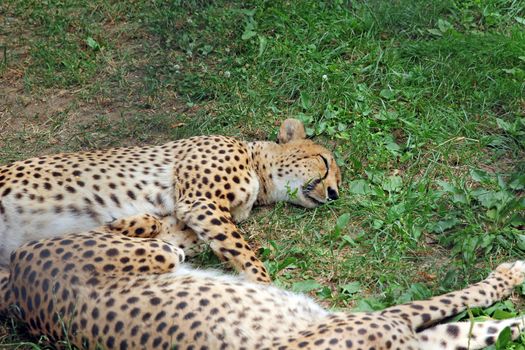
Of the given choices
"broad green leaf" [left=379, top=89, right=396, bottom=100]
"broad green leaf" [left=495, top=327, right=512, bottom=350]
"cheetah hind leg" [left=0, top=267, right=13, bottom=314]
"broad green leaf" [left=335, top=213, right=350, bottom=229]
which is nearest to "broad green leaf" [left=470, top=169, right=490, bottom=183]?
"broad green leaf" [left=335, top=213, right=350, bottom=229]

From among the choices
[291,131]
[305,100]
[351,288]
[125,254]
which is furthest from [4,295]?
[305,100]

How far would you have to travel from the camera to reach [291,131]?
592 cm

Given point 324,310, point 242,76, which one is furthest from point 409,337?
point 242,76

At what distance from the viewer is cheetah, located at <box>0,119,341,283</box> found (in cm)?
516

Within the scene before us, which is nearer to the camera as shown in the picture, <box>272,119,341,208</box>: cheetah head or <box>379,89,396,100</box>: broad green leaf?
<box>272,119,341,208</box>: cheetah head

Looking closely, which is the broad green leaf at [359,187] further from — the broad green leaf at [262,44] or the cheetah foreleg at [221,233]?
the broad green leaf at [262,44]

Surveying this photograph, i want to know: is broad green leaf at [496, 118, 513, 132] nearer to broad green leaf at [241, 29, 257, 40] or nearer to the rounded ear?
the rounded ear

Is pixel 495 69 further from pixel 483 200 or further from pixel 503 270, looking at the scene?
pixel 503 270

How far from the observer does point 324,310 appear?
4.47 meters

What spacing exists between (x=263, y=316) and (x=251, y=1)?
3.72 meters

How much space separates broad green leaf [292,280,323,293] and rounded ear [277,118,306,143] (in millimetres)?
1373

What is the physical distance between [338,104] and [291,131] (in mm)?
549

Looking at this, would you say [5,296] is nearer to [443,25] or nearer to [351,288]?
[351,288]

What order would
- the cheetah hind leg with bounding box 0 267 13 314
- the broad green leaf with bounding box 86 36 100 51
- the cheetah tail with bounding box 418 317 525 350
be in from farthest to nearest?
1. the broad green leaf with bounding box 86 36 100 51
2. the cheetah hind leg with bounding box 0 267 13 314
3. the cheetah tail with bounding box 418 317 525 350
